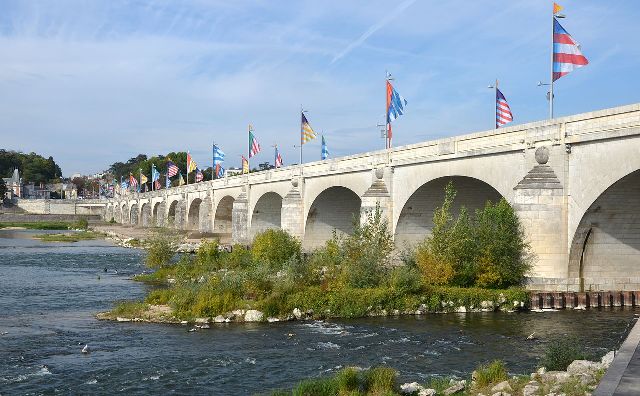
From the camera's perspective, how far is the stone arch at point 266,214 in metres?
67.7

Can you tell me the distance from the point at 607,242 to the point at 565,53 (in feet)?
27.5

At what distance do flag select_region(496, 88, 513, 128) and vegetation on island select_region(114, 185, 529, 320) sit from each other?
625cm

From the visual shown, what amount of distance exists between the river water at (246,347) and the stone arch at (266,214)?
36145 millimetres

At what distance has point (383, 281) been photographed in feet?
100

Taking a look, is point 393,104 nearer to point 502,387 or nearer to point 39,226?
point 502,387

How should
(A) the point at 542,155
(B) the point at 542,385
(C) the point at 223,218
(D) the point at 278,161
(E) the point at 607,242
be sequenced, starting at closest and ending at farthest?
1. (B) the point at 542,385
2. (E) the point at 607,242
3. (A) the point at 542,155
4. (D) the point at 278,161
5. (C) the point at 223,218

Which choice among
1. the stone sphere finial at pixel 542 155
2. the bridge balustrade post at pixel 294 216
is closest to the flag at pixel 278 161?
the bridge balustrade post at pixel 294 216

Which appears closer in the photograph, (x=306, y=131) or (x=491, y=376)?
(x=491, y=376)

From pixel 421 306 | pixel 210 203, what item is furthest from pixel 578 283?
pixel 210 203

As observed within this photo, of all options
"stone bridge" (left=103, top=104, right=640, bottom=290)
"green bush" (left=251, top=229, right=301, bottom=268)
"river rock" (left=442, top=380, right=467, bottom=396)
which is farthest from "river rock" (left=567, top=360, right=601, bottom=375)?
"green bush" (left=251, top=229, right=301, bottom=268)

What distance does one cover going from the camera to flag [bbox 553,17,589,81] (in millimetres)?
28703

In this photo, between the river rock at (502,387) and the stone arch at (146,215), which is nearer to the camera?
the river rock at (502,387)

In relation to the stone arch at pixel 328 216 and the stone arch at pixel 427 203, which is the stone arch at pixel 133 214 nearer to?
the stone arch at pixel 328 216

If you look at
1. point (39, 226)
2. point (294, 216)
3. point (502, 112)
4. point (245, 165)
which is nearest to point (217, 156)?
point (245, 165)
